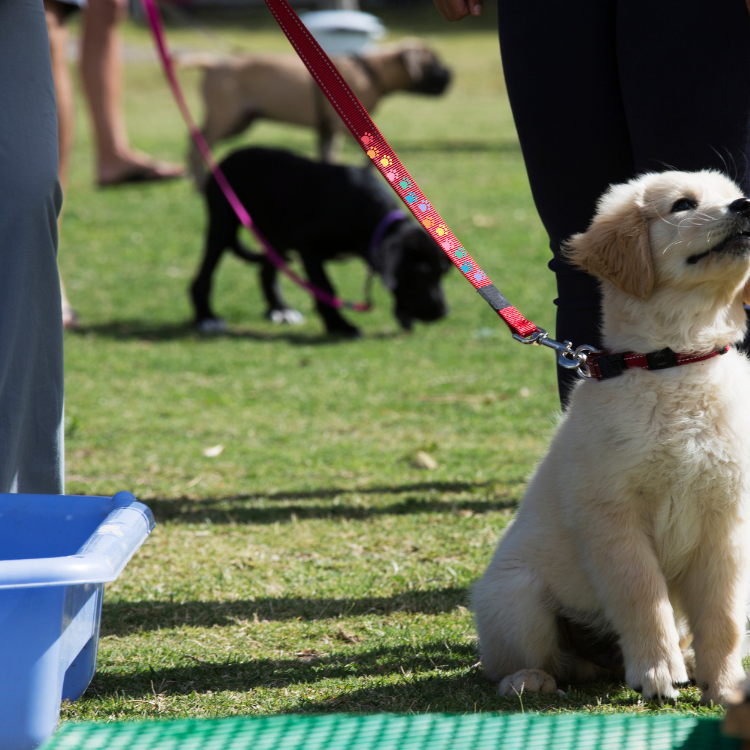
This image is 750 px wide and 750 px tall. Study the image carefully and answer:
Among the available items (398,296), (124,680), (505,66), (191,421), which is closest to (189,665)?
(124,680)

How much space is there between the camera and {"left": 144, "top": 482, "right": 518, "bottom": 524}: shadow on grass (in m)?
3.02

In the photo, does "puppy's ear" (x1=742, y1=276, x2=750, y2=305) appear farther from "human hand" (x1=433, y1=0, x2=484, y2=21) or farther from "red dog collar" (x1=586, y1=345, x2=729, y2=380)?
"human hand" (x1=433, y1=0, x2=484, y2=21)

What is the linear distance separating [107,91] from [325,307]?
3.19 metres

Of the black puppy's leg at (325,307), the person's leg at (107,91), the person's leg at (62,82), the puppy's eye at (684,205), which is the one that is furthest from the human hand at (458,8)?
the person's leg at (107,91)

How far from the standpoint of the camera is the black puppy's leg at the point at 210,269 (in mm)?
6086

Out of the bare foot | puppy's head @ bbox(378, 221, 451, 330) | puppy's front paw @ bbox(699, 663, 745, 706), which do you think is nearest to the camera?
puppy's front paw @ bbox(699, 663, 745, 706)

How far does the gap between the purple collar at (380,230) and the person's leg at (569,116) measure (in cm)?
369

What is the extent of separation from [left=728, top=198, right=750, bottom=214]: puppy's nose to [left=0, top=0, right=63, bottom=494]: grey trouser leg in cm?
140

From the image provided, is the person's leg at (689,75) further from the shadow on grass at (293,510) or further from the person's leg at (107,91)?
the person's leg at (107,91)

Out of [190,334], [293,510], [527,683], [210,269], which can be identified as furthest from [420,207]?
[210,269]

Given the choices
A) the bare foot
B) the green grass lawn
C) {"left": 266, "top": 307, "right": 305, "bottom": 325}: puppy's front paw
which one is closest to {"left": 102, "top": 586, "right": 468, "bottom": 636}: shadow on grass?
the green grass lawn

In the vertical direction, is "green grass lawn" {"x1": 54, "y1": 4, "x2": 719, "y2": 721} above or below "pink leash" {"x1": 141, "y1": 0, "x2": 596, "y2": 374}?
below

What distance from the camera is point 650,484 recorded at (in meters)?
1.71

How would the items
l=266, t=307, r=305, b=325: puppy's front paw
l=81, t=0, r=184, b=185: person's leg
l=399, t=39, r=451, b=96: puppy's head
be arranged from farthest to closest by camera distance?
l=399, t=39, r=451, b=96: puppy's head → l=81, t=0, r=184, b=185: person's leg → l=266, t=307, r=305, b=325: puppy's front paw
